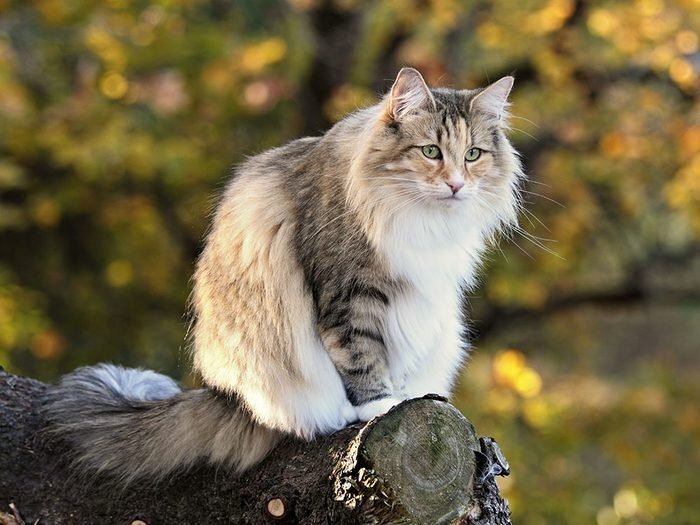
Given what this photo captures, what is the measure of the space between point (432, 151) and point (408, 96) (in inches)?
7.4

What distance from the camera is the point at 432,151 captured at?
3283 millimetres

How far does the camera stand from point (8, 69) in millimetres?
7078

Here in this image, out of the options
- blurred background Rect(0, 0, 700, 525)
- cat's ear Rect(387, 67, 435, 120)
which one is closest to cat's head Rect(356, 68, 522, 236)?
cat's ear Rect(387, 67, 435, 120)

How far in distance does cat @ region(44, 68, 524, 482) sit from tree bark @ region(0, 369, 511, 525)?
0.23 ft

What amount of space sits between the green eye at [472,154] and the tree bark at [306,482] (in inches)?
37.7

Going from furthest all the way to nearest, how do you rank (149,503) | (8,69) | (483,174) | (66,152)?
(66,152)
(8,69)
(483,174)
(149,503)

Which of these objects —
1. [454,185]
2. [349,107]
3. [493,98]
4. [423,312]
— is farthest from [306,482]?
[349,107]

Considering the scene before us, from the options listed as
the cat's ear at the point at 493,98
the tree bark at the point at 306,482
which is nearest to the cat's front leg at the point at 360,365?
the tree bark at the point at 306,482

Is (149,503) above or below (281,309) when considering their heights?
below

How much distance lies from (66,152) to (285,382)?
4.91m

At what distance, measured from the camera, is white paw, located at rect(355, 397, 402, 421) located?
3102 mm

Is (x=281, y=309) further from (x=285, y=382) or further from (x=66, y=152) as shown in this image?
(x=66, y=152)

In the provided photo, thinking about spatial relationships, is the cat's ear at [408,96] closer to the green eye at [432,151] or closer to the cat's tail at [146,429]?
the green eye at [432,151]

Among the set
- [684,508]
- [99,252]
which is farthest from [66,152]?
[684,508]
